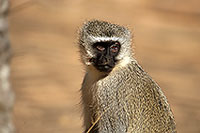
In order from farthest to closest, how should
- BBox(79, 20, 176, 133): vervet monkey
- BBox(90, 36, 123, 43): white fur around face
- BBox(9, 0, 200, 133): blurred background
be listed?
1. BBox(9, 0, 200, 133): blurred background
2. BBox(90, 36, 123, 43): white fur around face
3. BBox(79, 20, 176, 133): vervet monkey

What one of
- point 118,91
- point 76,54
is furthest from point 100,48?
point 76,54

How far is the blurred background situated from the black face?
8.51 ft

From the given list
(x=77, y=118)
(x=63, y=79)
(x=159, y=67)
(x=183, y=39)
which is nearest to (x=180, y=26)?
(x=183, y=39)

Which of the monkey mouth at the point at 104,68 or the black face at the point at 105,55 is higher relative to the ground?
the black face at the point at 105,55

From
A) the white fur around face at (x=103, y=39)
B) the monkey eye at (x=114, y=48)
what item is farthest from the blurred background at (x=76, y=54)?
→ the monkey eye at (x=114, y=48)

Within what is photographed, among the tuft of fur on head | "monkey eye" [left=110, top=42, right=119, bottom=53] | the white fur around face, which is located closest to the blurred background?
the tuft of fur on head

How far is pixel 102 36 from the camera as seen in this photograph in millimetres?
5492

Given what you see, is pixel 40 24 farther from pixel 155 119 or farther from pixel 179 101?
pixel 155 119

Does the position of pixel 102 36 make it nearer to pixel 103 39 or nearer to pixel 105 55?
pixel 103 39

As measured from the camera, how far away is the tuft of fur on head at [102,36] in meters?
5.49

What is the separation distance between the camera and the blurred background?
9016 mm

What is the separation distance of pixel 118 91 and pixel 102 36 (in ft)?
1.89

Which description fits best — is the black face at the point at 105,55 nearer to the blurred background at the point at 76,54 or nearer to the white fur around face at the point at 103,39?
the white fur around face at the point at 103,39

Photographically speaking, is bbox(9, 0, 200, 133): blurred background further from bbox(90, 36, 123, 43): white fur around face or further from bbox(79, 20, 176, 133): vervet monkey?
bbox(90, 36, 123, 43): white fur around face
